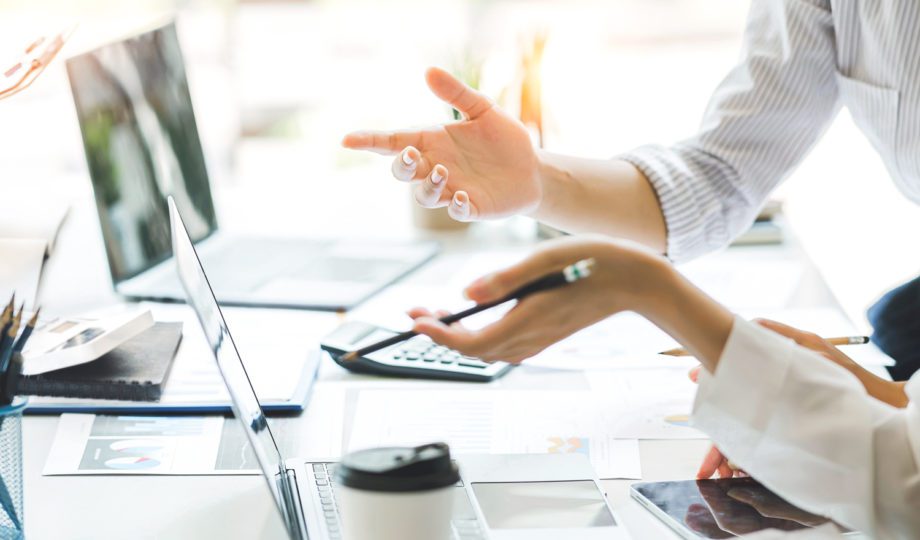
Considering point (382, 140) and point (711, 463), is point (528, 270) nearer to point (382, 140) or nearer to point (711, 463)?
point (711, 463)

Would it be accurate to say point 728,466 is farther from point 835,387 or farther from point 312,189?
point 312,189

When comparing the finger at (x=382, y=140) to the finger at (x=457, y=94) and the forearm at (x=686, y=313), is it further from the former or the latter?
the forearm at (x=686, y=313)

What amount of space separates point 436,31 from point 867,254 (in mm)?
1699

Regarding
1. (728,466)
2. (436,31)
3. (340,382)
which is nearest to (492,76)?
(340,382)

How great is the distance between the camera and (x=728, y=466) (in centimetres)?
94

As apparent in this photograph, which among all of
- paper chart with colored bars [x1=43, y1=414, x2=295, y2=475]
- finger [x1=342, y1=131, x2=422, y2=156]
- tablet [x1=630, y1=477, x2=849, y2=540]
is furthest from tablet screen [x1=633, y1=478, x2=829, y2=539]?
finger [x1=342, y1=131, x2=422, y2=156]

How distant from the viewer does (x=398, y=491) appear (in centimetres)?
68

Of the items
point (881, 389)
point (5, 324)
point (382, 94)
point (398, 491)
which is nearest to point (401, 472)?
point (398, 491)

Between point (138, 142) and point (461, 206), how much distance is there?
0.55m

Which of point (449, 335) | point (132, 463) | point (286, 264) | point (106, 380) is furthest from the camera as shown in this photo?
point (286, 264)

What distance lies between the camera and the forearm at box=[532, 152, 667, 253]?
4.27 ft

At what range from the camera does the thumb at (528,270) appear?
76cm

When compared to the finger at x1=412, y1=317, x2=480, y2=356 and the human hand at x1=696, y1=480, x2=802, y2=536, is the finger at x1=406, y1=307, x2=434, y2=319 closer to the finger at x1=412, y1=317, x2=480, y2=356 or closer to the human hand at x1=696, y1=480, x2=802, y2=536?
the finger at x1=412, y1=317, x2=480, y2=356

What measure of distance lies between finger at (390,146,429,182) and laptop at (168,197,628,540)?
32cm
